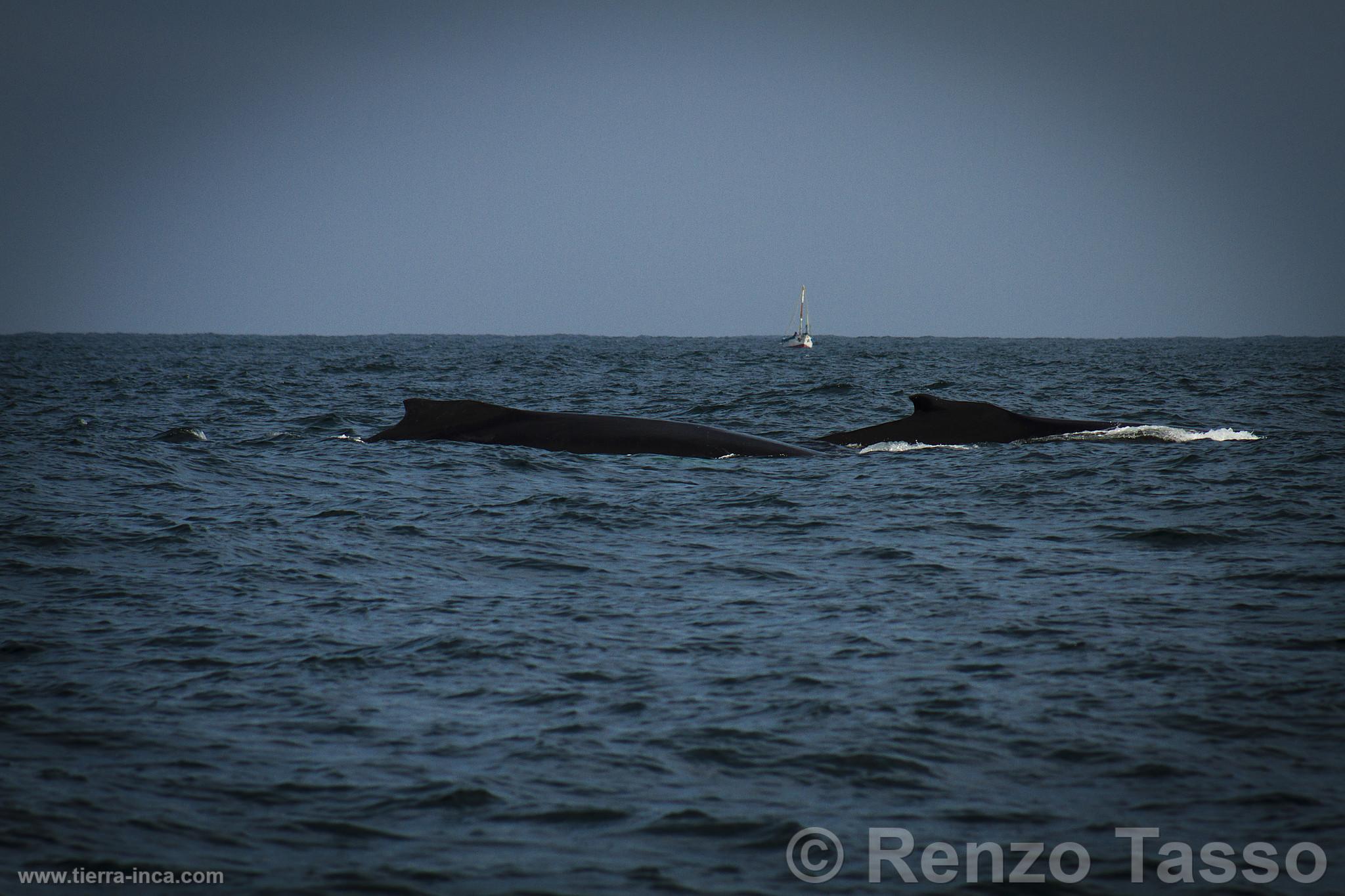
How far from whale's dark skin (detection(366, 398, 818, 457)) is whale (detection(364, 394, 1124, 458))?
0.01m

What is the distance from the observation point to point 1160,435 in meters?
20.8

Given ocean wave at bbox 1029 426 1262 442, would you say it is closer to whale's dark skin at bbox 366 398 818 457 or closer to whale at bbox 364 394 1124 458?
whale at bbox 364 394 1124 458

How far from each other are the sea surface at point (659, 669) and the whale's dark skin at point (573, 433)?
0.64 meters

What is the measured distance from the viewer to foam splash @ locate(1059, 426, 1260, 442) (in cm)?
2034

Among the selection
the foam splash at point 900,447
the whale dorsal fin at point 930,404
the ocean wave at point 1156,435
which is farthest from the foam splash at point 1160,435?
the whale dorsal fin at point 930,404

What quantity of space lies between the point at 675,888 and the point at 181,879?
6.75ft

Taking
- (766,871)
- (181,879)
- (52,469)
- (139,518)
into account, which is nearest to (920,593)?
(766,871)

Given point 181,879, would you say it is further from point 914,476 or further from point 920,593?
point 914,476

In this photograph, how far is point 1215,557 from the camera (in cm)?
1173

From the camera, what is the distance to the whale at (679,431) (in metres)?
19.2

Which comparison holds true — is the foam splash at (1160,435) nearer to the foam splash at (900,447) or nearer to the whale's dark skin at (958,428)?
the whale's dark skin at (958,428)

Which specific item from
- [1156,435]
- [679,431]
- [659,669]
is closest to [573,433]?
[679,431]

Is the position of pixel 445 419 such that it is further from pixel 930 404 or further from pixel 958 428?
pixel 958 428

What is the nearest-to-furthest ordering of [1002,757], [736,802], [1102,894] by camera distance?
[1102,894] < [736,802] < [1002,757]
